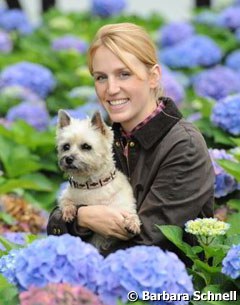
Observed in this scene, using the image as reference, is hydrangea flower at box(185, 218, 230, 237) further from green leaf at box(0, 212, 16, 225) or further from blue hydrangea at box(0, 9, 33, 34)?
blue hydrangea at box(0, 9, 33, 34)

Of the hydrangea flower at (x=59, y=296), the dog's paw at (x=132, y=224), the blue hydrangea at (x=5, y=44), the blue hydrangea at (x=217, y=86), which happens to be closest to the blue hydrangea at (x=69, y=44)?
the blue hydrangea at (x=5, y=44)

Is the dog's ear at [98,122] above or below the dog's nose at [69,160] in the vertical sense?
above

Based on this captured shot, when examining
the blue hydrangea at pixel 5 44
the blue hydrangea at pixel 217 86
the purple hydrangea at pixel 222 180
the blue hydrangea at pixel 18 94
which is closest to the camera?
the purple hydrangea at pixel 222 180

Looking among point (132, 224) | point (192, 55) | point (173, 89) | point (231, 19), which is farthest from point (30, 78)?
point (132, 224)

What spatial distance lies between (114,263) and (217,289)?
0.62 metres

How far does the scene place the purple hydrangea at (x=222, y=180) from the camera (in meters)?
5.20

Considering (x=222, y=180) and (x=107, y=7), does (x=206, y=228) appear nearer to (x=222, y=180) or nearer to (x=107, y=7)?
(x=222, y=180)

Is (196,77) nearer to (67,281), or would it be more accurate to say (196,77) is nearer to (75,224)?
(75,224)

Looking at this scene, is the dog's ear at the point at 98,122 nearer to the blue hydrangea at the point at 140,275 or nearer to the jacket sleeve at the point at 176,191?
the jacket sleeve at the point at 176,191

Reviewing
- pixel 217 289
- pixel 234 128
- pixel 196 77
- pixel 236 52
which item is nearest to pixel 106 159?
pixel 217 289

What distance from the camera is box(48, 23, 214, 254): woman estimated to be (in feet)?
12.4

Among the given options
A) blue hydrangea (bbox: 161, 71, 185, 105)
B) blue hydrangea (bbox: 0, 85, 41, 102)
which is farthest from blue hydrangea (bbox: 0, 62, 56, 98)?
blue hydrangea (bbox: 161, 71, 185, 105)

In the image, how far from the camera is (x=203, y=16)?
462 inches

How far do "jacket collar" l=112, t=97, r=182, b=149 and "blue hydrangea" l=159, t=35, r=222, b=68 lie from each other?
5432mm
